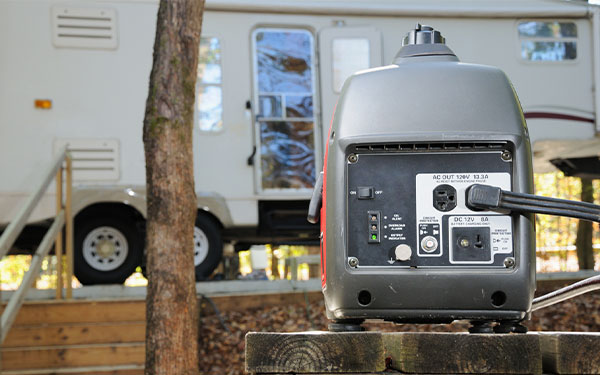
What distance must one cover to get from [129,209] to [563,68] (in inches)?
166

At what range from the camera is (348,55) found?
745cm

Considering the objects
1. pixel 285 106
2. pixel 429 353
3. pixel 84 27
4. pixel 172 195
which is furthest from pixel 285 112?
pixel 429 353

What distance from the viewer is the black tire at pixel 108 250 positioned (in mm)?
7121

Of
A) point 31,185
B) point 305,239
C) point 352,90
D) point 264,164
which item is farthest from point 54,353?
point 352,90

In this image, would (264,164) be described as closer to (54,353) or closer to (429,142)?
(54,353)

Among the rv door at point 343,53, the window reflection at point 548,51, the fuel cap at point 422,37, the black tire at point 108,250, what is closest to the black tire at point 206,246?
the black tire at point 108,250

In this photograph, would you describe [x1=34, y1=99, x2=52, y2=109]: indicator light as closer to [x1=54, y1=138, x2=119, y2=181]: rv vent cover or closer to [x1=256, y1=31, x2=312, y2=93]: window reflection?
[x1=54, y1=138, x2=119, y2=181]: rv vent cover

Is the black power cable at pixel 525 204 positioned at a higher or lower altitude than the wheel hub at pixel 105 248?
higher

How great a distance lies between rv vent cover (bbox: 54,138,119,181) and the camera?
279 inches

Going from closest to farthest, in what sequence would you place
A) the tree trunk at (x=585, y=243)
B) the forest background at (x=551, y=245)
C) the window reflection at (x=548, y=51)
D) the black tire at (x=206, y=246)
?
1. the black tire at (x=206, y=246)
2. the window reflection at (x=548, y=51)
3. the tree trunk at (x=585, y=243)
4. the forest background at (x=551, y=245)

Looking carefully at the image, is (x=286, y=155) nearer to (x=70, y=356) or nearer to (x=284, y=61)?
(x=284, y=61)

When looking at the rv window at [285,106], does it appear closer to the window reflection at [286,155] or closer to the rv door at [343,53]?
the window reflection at [286,155]

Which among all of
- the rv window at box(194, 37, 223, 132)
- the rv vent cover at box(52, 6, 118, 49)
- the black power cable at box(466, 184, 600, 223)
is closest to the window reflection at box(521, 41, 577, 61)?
the rv window at box(194, 37, 223, 132)

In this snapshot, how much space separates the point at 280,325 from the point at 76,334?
1.58 m
